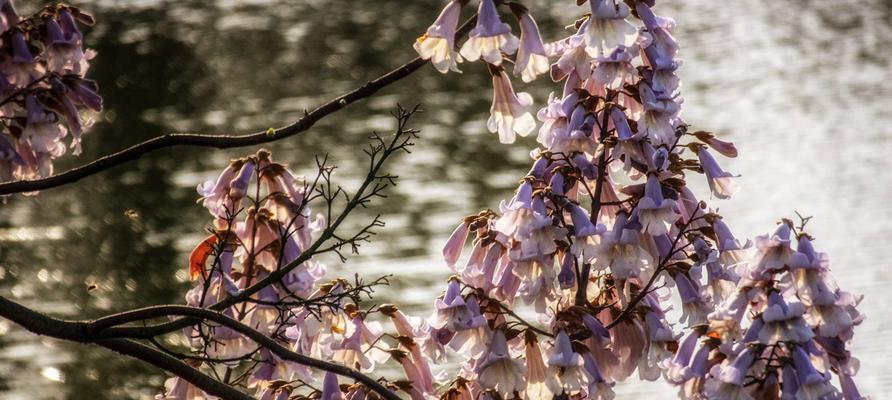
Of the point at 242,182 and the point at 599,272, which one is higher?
the point at 242,182

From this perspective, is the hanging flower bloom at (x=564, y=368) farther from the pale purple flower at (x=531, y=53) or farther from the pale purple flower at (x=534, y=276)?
the pale purple flower at (x=531, y=53)

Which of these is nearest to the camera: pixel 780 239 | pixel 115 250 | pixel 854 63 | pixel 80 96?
pixel 780 239

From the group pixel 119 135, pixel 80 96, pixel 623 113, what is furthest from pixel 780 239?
pixel 119 135

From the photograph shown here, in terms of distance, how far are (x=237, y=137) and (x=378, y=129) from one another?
62.6 feet

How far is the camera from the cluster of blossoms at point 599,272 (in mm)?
4672

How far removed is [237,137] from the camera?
435cm

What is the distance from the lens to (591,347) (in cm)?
505

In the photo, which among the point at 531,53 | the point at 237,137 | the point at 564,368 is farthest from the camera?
the point at 564,368

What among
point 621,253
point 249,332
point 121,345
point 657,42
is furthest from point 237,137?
point 657,42

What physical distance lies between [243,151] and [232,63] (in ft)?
22.7

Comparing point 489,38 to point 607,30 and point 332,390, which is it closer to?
point 607,30

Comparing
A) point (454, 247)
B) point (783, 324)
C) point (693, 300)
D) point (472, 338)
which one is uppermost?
point (454, 247)

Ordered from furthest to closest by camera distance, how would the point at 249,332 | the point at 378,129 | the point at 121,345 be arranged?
the point at 378,129 < the point at 121,345 < the point at 249,332

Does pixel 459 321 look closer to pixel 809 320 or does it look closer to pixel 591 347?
pixel 591 347
